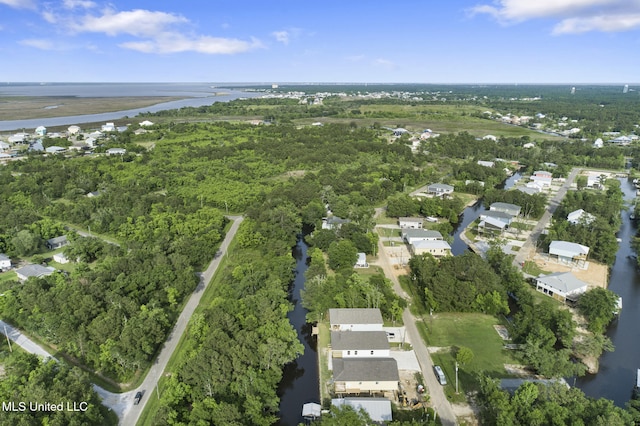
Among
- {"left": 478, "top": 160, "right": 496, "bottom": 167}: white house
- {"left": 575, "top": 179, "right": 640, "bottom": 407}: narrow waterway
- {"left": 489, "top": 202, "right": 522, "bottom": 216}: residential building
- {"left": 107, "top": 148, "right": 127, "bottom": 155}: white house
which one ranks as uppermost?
{"left": 107, "top": 148, "right": 127, "bottom": 155}: white house

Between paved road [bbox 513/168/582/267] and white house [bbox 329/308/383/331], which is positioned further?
paved road [bbox 513/168/582/267]

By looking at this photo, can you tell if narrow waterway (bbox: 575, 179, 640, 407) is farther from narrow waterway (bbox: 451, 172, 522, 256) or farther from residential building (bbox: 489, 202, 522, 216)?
narrow waterway (bbox: 451, 172, 522, 256)

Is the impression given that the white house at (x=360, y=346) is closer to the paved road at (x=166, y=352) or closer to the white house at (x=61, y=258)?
the paved road at (x=166, y=352)

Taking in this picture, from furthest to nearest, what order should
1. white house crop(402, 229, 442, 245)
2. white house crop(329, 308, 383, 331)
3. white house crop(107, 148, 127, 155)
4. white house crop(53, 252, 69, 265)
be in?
white house crop(107, 148, 127, 155) < white house crop(402, 229, 442, 245) < white house crop(53, 252, 69, 265) < white house crop(329, 308, 383, 331)

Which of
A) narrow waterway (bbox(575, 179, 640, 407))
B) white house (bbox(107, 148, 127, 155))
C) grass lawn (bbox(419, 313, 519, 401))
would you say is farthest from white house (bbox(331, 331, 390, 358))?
white house (bbox(107, 148, 127, 155))

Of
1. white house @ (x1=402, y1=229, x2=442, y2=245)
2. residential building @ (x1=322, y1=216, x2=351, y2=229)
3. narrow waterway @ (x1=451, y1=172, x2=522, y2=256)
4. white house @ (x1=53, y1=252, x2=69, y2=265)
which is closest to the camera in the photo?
white house @ (x1=53, y1=252, x2=69, y2=265)

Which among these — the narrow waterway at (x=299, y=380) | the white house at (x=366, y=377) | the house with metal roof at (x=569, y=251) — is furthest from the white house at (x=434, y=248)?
the white house at (x=366, y=377)
